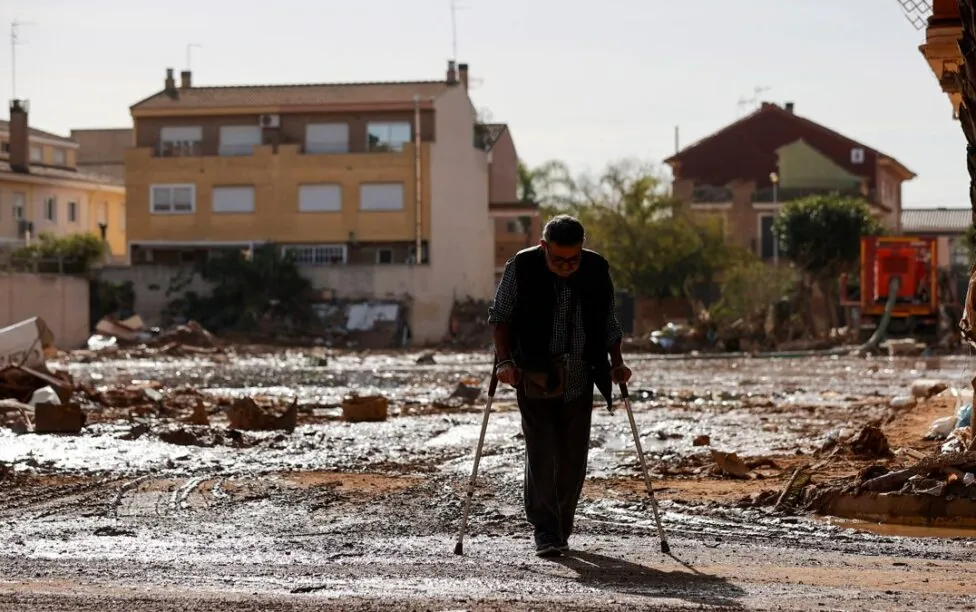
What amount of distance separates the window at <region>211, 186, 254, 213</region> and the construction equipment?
2786 centimetres

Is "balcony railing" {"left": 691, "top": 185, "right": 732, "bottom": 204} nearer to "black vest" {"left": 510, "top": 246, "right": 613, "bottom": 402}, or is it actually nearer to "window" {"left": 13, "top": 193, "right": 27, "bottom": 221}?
"window" {"left": 13, "top": 193, "right": 27, "bottom": 221}

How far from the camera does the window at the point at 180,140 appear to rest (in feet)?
221

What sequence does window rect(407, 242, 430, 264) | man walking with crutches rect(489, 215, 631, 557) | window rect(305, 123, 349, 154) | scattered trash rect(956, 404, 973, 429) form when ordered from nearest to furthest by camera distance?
man walking with crutches rect(489, 215, 631, 557) → scattered trash rect(956, 404, 973, 429) → window rect(407, 242, 430, 264) → window rect(305, 123, 349, 154)

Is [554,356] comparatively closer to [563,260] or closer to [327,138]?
[563,260]

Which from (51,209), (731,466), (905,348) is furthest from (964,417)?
(51,209)

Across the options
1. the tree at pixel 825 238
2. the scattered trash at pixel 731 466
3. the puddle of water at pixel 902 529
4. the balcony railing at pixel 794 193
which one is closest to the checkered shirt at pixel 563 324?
the puddle of water at pixel 902 529

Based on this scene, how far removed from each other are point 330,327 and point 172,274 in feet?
21.7

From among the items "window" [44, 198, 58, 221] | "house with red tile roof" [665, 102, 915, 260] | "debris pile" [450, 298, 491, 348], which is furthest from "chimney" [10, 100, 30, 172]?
"house with red tile roof" [665, 102, 915, 260]

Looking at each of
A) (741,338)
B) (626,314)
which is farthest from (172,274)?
(741,338)

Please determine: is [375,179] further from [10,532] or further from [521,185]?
[10,532]

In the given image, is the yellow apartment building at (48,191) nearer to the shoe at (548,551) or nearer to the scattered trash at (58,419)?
the scattered trash at (58,419)

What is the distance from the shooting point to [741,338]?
49.9 m

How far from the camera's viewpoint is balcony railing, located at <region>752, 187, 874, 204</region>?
78125mm

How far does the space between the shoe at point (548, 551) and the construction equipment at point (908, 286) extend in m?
38.0
